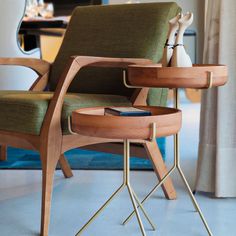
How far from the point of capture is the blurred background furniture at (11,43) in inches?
121

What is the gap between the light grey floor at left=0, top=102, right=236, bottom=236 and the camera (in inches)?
71.1

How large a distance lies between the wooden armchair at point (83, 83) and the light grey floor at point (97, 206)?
0.12 m

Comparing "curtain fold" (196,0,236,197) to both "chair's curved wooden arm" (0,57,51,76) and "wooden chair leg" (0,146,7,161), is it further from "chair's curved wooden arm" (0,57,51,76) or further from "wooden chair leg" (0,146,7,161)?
"wooden chair leg" (0,146,7,161)

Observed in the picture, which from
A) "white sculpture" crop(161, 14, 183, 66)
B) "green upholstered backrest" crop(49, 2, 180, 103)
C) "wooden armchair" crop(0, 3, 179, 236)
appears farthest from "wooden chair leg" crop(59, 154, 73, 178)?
"white sculpture" crop(161, 14, 183, 66)

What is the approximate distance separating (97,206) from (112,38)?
0.85 m

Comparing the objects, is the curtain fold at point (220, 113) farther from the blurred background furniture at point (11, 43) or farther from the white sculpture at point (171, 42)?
the blurred background furniture at point (11, 43)

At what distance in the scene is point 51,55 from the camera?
7.12 metres

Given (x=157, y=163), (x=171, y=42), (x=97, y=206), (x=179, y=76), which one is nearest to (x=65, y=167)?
(x=97, y=206)

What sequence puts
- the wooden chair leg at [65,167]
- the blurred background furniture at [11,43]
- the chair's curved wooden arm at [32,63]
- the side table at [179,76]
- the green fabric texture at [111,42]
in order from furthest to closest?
the blurred background furniture at [11,43], the wooden chair leg at [65,167], the chair's curved wooden arm at [32,63], the green fabric texture at [111,42], the side table at [179,76]

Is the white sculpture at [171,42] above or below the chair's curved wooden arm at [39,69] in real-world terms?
above

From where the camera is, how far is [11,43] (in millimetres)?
3115

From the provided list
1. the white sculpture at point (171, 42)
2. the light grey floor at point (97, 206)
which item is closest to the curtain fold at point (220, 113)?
the light grey floor at point (97, 206)

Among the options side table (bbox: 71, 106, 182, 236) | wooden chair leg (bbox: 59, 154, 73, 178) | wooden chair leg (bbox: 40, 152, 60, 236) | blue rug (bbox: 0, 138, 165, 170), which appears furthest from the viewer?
blue rug (bbox: 0, 138, 165, 170)

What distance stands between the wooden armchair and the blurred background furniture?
23.5 inches
